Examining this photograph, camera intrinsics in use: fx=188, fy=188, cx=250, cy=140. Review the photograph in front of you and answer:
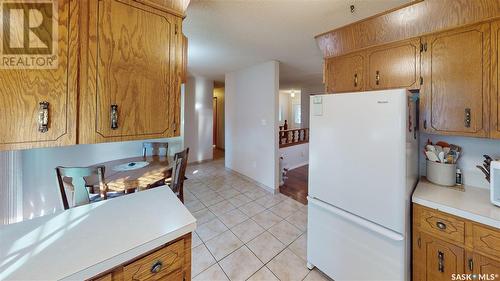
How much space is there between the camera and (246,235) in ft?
7.45

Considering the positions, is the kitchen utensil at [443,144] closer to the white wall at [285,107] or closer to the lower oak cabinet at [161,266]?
the lower oak cabinet at [161,266]

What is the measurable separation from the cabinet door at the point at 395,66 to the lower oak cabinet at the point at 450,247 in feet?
3.51

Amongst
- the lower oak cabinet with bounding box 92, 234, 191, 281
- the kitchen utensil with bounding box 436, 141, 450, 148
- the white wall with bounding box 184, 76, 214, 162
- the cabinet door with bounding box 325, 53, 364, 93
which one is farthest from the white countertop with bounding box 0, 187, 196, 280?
the white wall with bounding box 184, 76, 214, 162

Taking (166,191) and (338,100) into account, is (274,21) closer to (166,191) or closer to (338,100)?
(338,100)

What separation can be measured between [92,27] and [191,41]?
1677 mm

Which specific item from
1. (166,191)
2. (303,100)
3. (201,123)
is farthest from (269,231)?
(303,100)

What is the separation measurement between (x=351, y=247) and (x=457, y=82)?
149 centimetres

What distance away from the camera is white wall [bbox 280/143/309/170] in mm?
4914

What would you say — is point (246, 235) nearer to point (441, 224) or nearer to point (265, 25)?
point (441, 224)

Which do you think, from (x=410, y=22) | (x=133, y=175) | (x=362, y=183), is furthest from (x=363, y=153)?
(x=133, y=175)

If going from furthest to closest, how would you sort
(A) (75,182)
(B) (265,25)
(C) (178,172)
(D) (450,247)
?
(C) (178,172), (B) (265,25), (A) (75,182), (D) (450,247)

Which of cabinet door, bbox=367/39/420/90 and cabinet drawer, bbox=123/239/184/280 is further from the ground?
cabinet door, bbox=367/39/420/90

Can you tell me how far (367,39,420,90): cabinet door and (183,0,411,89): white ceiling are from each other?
0.36 metres

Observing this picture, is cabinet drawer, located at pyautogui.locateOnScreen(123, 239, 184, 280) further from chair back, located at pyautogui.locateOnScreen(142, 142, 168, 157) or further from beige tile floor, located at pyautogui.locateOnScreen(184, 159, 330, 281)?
chair back, located at pyautogui.locateOnScreen(142, 142, 168, 157)
